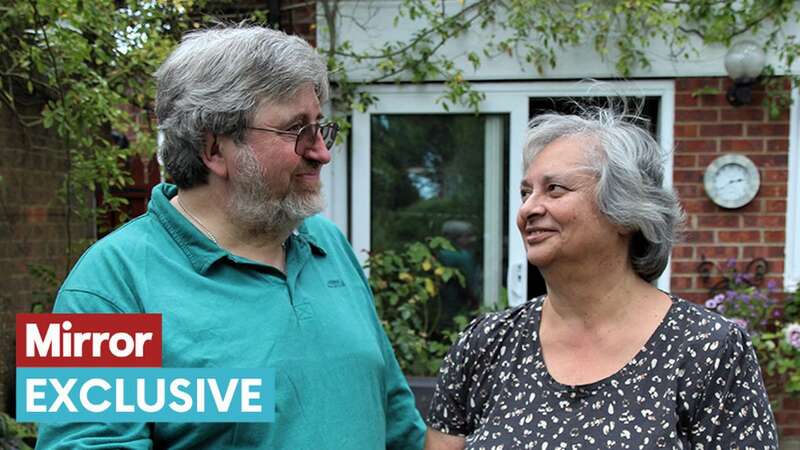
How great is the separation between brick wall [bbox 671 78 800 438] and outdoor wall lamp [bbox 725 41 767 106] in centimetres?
13

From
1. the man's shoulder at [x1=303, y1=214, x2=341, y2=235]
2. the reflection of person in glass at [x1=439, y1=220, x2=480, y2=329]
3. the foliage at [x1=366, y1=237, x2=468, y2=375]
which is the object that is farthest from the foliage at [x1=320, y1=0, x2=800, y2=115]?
the man's shoulder at [x1=303, y1=214, x2=341, y2=235]

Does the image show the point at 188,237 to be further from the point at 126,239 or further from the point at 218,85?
the point at 218,85

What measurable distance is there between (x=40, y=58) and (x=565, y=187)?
2365mm

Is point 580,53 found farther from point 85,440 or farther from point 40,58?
point 85,440

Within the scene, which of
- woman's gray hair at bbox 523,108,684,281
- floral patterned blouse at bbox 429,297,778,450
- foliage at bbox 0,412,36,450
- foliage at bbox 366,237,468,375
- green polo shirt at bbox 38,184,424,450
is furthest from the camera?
foliage at bbox 366,237,468,375

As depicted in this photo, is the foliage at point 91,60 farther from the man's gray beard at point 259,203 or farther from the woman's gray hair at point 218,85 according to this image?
the man's gray beard at point 259,203

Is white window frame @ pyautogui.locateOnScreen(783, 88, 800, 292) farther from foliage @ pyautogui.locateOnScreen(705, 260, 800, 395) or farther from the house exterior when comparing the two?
foliage @ pyautogui.locateOnScreen(705, 260, 800, 395)

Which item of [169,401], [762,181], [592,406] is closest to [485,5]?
[762,181]

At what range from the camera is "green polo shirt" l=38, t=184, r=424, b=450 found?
1.40 m

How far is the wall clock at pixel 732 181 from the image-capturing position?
4027 mm

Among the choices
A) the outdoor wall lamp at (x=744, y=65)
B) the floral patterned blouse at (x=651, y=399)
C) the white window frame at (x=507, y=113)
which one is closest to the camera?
the floral patterned blouse at (x=651, y=399)

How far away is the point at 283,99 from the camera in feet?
5.11

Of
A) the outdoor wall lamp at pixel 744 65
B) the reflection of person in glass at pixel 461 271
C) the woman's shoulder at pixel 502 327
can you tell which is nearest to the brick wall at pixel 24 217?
the reflection of person in glass at pixel 461 271

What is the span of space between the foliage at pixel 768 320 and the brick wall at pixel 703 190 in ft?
0.35
